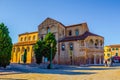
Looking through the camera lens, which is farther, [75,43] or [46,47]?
[75,43]

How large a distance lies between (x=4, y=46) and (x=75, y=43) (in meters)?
21.8

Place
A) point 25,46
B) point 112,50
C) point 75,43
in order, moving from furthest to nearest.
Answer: point 112,50 → point 25,46 → point 75,43

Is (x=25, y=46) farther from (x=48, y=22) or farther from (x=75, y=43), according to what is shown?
(x=75, y=43)

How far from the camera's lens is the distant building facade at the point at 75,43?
4559cm

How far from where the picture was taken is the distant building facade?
150ft

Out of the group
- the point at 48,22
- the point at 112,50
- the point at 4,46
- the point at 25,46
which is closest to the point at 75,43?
the point at 48,22

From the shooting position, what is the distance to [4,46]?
28.6m

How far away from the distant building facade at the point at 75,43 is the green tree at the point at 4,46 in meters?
20.8

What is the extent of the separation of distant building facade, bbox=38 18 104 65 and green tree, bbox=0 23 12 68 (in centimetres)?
2079

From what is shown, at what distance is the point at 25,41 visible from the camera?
62.1 meters

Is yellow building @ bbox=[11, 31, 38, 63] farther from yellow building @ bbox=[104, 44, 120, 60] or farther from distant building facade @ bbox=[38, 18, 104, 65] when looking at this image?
yellow building @ bbox=[104, 44, 120, 60]

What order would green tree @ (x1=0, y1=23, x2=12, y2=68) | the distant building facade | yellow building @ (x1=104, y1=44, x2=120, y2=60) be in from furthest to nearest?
1. yellow building @ (x1=104, y1=44, x2=120, y2=60)
2. the distant building facade
3. green tree @ (x1=0, y1=23, x2=12, y2=68)

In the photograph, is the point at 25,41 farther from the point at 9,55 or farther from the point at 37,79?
the point at 37,79

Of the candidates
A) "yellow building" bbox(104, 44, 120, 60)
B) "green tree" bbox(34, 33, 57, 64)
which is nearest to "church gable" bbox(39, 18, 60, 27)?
"green tree" bbox(34, 33, 57, 64)
